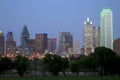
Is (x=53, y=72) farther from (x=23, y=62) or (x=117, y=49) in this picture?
(x=117, y=49)

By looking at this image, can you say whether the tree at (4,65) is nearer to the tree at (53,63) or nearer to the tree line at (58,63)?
the tree line at (58,63)

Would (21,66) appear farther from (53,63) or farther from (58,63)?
(58,63)

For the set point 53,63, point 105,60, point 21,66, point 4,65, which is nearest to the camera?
point 21,66

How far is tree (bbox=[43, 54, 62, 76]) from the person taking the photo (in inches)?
3093

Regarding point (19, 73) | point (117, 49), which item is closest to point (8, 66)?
point (19, 73)

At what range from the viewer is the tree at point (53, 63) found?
7856 centimetres

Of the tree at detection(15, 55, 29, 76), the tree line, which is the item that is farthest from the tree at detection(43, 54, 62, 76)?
the tree at detection(15, 55, 29, 76)

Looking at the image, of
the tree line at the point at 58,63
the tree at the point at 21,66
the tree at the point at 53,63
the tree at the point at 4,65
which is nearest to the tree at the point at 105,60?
the tree line at the point at 58,63

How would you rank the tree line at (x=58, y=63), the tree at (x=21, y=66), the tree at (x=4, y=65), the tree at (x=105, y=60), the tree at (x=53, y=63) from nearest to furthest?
the tree at (x=21, y=66)
the tree at (x=4, y=65)
the tree line at (x=58, y=63)
the tree at (x=53, y=63)
the tree at (x=105, y=60)

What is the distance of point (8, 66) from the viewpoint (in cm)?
7850

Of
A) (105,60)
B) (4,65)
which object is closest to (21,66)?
(4,65)

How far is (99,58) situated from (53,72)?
35.9 feet

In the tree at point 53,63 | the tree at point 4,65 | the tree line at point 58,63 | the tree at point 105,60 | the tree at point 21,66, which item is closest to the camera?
the tree at point 21,66

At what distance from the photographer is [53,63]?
79625mm
